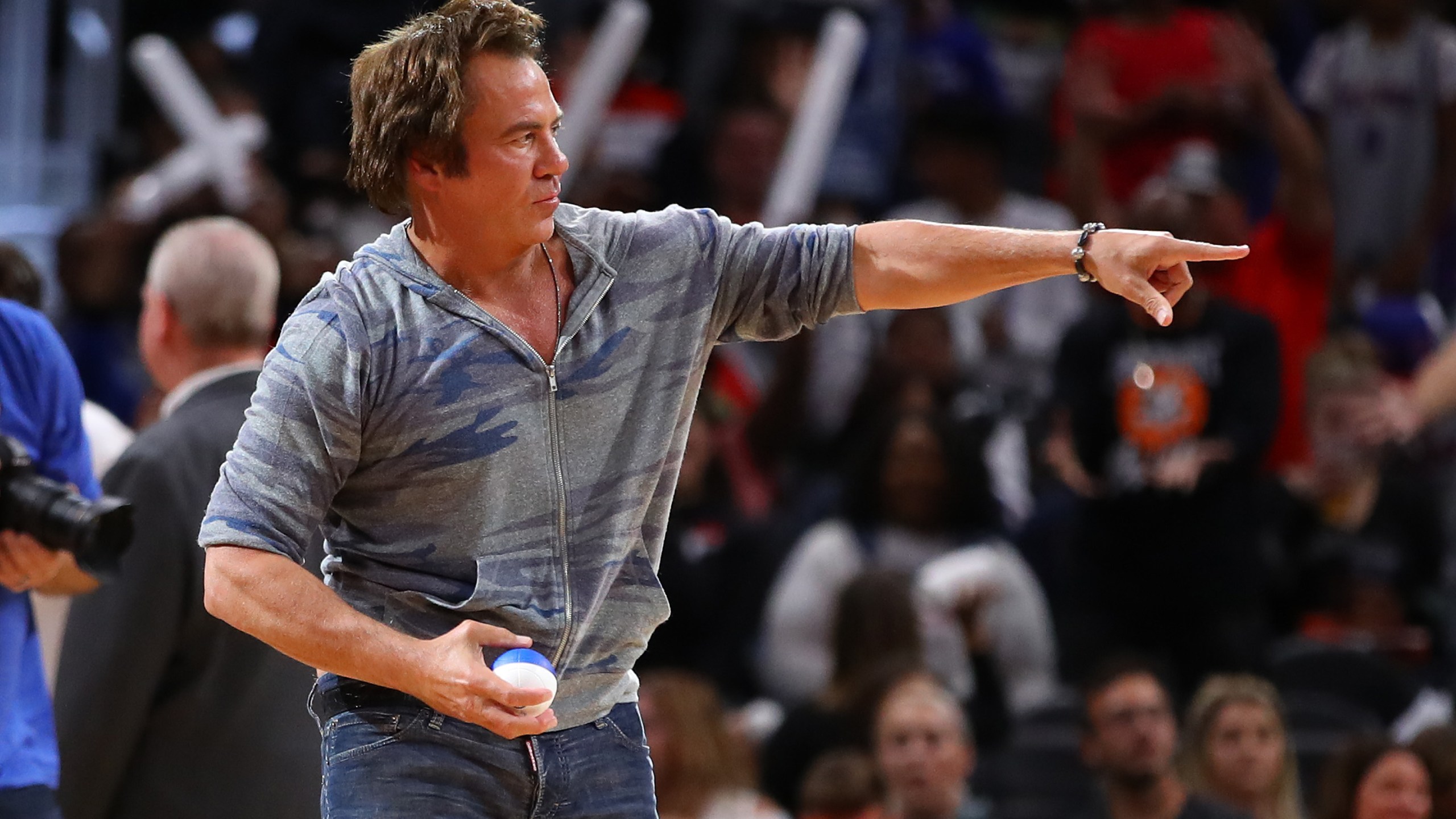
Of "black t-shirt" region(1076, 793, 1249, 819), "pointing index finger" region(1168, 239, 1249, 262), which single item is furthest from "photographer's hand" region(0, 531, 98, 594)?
"black t-shirt" region(1076, 793, 1249, 819)

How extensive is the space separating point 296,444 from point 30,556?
2.90 feet

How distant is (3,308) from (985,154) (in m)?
5.36

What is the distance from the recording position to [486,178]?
2.72 meters

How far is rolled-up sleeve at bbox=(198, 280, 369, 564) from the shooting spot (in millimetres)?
2580

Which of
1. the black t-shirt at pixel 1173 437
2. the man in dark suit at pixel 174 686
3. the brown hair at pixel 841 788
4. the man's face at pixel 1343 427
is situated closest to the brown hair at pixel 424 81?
the man in dark suit at pixel 174 686

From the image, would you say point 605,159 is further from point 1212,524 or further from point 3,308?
point 3,308

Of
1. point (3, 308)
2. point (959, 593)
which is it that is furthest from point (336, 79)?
point (3, 308)

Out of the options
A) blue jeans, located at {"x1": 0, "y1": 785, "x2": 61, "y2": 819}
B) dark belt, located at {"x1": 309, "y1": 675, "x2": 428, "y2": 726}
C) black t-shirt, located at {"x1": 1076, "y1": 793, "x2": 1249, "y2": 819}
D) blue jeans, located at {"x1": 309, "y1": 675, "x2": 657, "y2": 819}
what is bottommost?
blue jeans, located at {"x1": 0, "y1": 785, "x2": 61, "y2": 819}

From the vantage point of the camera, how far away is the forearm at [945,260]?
9.11 feet

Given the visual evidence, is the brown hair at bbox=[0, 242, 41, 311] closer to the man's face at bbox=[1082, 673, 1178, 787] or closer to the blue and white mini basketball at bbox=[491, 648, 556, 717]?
the blue and white mini basketball at bbox=[491, 648, 556, 717]

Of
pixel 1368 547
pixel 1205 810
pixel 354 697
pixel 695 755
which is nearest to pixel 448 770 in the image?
pixel 354 697

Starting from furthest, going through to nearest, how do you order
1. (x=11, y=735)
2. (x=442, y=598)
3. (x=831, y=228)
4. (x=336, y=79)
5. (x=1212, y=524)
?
1. (x=336, y=79)
2. (x=1212, y=524)
3. (x=11, y=735)
4. (x=831, y=228)
5. (x=442, y=598)

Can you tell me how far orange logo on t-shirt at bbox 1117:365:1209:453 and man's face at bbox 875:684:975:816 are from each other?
128cm

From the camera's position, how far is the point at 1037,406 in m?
7.58
